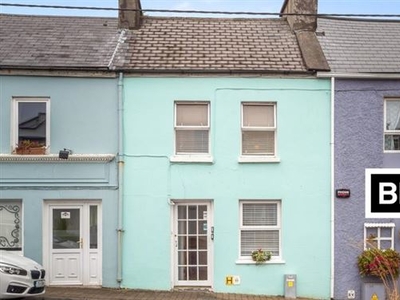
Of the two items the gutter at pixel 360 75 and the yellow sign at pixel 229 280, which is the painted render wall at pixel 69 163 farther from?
the gutter at pixel 360 75

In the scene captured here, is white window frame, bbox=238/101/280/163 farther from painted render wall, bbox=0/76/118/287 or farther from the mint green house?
painted render wall, bbox=0/76/118/287

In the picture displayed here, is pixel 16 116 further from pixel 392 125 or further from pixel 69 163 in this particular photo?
pixel 392 125

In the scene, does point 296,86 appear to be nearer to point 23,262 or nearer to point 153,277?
point 153,277

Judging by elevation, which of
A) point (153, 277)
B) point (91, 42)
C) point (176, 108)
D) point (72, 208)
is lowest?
point (153, 277)

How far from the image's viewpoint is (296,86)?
13883mm

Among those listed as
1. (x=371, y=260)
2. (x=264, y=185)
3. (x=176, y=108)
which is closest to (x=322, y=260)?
(x=371, y=260)

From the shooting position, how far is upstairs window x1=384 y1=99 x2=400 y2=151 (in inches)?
549

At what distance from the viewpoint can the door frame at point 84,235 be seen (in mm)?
13461

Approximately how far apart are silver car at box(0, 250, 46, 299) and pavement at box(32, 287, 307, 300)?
1.00 m

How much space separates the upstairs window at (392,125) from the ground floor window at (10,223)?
956 centimetres

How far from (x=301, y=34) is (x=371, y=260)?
21.3ft

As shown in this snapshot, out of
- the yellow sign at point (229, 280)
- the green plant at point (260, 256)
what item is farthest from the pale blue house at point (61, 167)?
the green plant at point (260, 256)

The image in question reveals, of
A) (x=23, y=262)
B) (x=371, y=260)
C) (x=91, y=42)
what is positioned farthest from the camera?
(x=91, y=42)

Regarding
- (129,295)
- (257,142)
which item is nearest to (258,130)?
(257,142)
